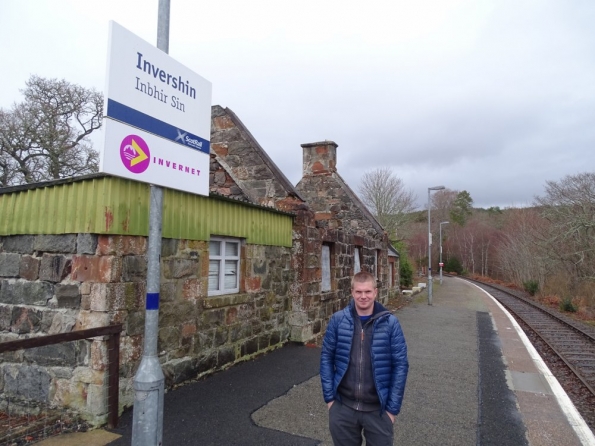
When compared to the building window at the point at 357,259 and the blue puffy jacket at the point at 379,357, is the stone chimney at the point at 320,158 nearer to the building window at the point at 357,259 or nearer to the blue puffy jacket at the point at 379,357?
the building window at the point at 357,259

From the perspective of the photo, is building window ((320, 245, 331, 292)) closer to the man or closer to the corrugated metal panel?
the corrugated metal panel

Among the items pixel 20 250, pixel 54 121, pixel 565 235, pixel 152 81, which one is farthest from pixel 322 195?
pixel 54 121

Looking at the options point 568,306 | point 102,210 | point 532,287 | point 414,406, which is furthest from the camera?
point 532,287

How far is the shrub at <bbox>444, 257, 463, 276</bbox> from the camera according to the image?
67.4 meters

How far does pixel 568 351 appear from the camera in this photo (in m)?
11.6

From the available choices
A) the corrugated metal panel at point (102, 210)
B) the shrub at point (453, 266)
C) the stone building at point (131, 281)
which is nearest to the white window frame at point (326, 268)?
the stone building at point (131, 281)

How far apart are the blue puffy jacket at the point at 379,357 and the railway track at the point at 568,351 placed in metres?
4.66

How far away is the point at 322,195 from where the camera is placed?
16938mm

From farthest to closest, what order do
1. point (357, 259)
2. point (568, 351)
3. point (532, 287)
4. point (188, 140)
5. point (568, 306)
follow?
point (532, 287) < point (568, 306) < point (357, 259) < point (568, 351) < point (188, 140)

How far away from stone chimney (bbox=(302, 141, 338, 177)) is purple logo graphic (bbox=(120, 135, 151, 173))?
41.4 feet

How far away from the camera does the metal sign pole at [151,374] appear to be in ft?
9.93

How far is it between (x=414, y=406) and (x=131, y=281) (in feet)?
13.8

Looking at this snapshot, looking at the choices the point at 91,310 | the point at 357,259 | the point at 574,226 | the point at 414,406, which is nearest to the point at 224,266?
the point at 91,310

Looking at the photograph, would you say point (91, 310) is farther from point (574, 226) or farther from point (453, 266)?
point (453, 266)
